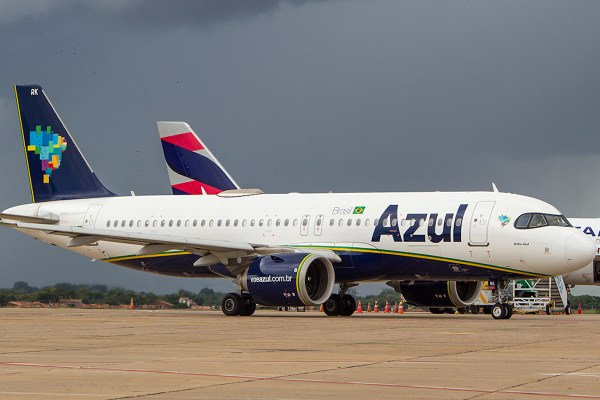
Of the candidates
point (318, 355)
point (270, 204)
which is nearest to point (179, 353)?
point (318, 355)

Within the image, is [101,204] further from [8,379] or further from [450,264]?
[8,379]

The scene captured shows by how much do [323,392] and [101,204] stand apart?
31.4 meters

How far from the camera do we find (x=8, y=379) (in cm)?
1341

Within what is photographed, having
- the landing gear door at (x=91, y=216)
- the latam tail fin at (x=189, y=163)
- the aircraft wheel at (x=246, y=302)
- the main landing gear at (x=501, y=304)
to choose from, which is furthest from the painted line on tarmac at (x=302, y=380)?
the latam tail fin at (x=189, y=163)

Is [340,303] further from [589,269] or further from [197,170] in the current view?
[589,269]

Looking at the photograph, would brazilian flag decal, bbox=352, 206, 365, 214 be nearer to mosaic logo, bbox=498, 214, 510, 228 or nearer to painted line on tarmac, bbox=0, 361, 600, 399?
mosaic logo, bbox=498, 214, 510, 228

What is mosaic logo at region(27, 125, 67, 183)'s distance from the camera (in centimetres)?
4469

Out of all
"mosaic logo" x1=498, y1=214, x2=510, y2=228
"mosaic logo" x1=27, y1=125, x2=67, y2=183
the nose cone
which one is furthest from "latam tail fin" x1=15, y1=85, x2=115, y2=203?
the nose cone

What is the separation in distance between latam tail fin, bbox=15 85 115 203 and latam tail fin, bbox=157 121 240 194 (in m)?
8.24

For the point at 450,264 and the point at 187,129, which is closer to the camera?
the point at 450,264

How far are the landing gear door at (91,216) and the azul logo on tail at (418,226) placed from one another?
12.1 metres

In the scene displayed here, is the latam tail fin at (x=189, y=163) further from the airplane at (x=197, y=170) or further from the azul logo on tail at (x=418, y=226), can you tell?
the azul logo on tail at (x=418, y=226)

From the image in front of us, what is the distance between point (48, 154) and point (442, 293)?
56.4 feet

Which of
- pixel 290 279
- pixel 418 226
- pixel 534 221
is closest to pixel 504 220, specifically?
pixel 534 221
